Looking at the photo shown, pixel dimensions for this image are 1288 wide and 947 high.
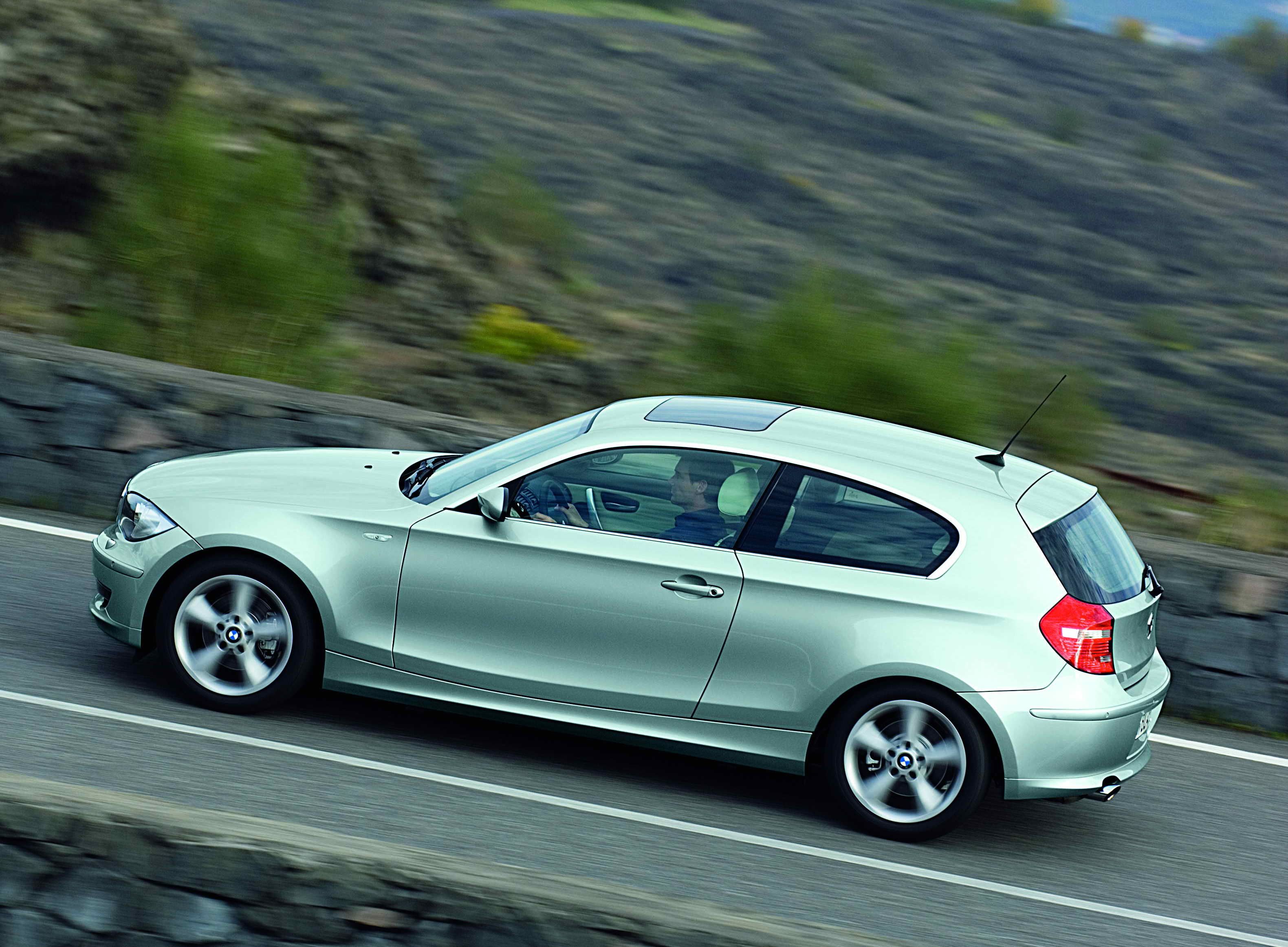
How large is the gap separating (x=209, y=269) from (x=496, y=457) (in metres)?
6.49

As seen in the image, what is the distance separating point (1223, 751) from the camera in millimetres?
7922

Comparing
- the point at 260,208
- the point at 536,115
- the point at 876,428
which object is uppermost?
the point at 536,115

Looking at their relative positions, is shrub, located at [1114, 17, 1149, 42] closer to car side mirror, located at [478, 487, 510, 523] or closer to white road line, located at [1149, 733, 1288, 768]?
white road line, located at [1149, 733, 1288, 768]

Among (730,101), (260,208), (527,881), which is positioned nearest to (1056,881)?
(527,881)

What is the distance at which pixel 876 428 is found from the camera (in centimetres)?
688

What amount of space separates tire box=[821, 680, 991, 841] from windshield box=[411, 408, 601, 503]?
5.49ft

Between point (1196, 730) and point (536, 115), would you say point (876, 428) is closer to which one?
point (1196, 730)

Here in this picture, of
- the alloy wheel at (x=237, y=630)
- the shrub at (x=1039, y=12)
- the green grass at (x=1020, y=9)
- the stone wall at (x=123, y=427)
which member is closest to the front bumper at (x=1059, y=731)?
the alloy wheel at (x=237, y=630)

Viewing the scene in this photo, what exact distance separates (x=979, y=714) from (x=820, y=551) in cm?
87

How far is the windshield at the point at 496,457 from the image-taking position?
21.3ft

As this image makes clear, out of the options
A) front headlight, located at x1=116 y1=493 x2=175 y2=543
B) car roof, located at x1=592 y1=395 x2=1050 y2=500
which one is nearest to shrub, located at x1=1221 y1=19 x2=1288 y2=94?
car roof, located at x1=592 y1=395 x2=1050 y2=500

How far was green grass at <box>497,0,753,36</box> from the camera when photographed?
45.1 meters

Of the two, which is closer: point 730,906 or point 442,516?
point 730,906

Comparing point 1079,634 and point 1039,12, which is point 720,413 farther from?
point 1039,12
